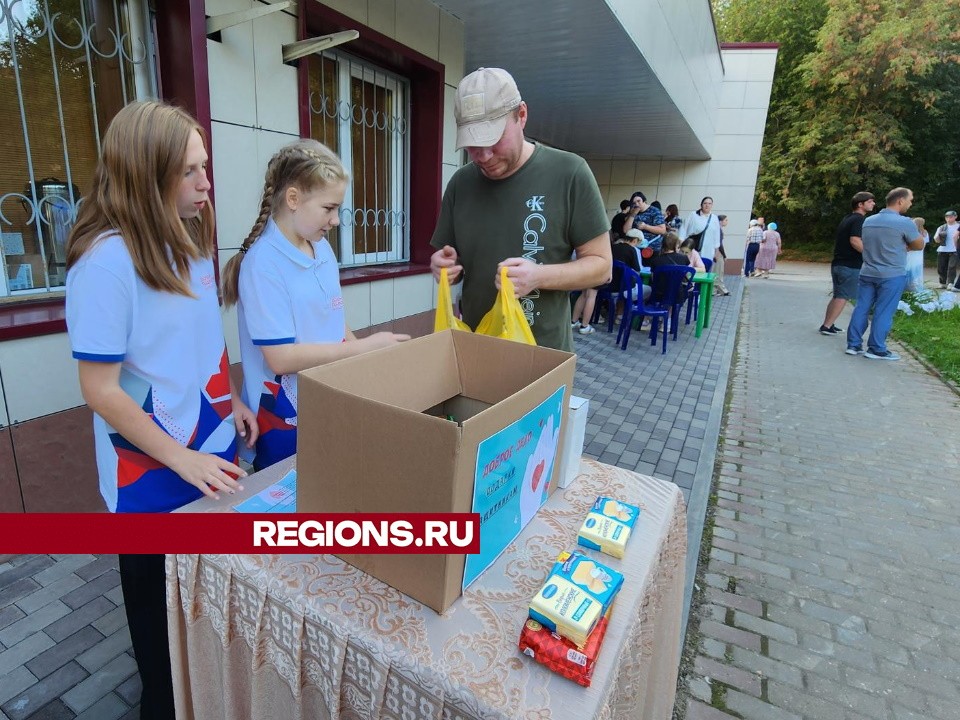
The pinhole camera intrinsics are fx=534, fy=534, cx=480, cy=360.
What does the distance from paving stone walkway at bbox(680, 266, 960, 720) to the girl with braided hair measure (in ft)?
5.90

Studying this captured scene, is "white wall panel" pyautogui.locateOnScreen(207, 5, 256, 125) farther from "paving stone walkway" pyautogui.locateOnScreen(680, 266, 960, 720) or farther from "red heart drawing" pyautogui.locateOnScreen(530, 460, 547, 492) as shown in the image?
"paving stone walkway" pyautogui.locateOnScreen(680, 266, 960, 720)

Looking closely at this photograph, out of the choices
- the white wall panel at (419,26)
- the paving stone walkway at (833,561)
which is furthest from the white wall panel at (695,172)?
the white wall panel at (419,26)

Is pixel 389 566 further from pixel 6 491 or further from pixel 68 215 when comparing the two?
pixel 68 215

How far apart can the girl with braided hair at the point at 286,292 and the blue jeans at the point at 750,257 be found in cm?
1607

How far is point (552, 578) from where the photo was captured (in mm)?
917

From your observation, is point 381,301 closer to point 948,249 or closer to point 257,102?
point 257,102

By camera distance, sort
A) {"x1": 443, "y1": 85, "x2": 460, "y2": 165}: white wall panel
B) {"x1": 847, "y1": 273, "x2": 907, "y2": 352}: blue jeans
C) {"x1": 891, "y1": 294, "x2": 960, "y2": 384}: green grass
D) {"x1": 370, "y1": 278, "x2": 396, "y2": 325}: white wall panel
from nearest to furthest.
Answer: {"x1": 370, "y1": 278, "x2": 396, "y2": 325}: white wall panel → {"x1": 443, "y1": 85, "x2": 460, "y2": 165}: white wall panel → {"x1": 847, "y1": 273, "x2": 907, "y2": 352}: blue jeans → {"x1": 891, "y1": 294, "x2": 960, "y2": 384}: green grass

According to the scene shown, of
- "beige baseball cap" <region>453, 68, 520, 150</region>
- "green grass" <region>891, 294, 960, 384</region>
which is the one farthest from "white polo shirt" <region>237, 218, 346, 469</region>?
"green grass" <region>891, 294, 960, 384</region>

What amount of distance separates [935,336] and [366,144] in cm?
854

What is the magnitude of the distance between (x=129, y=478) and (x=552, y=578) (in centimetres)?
102

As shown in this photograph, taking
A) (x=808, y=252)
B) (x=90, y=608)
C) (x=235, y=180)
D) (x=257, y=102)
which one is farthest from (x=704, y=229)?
(x=808, y=252)

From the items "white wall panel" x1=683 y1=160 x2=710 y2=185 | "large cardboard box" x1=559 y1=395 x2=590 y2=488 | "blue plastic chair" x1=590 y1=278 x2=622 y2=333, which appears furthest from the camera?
"white wall panel" x1=683 y1=160 x2=710 y2=185

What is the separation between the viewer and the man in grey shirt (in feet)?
20.4

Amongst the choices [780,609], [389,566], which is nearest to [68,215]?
[389,566]
